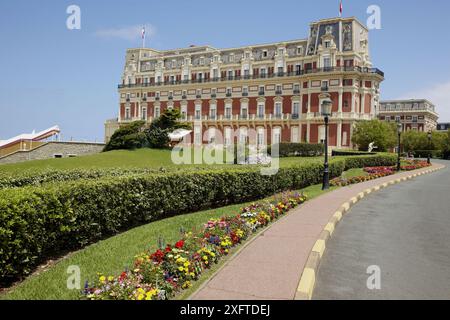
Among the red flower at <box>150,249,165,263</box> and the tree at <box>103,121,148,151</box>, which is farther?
the tree at <box>103,121,148,151</box>

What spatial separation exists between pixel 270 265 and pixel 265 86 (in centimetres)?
5320

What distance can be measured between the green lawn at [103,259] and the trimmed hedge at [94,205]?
11.2 inches

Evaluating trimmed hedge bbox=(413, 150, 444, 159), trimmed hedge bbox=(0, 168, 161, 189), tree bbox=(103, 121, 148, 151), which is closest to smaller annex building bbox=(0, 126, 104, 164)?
tree bbox=(103, 121, 148, 151)

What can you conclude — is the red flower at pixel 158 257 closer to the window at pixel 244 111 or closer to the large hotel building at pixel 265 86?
the large hotel building at pixel 265 86

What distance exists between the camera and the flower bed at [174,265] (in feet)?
16.0

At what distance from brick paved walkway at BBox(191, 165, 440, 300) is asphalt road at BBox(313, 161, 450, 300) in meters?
0.43

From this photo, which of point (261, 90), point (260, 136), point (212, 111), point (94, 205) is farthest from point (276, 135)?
point (94, 205)

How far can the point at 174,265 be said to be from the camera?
5688 millimetres

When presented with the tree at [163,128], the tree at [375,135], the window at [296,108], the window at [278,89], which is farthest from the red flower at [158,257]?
the window at [278,89]

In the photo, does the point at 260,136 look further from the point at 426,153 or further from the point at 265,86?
the point at 426,153

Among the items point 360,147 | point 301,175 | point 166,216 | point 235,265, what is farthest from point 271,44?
point 235,265

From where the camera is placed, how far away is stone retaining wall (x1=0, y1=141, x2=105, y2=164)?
38344 mm

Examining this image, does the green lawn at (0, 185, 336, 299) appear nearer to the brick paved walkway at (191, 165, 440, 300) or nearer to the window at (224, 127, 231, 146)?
the brick paved walkway at (191, 165, 440, 300)
